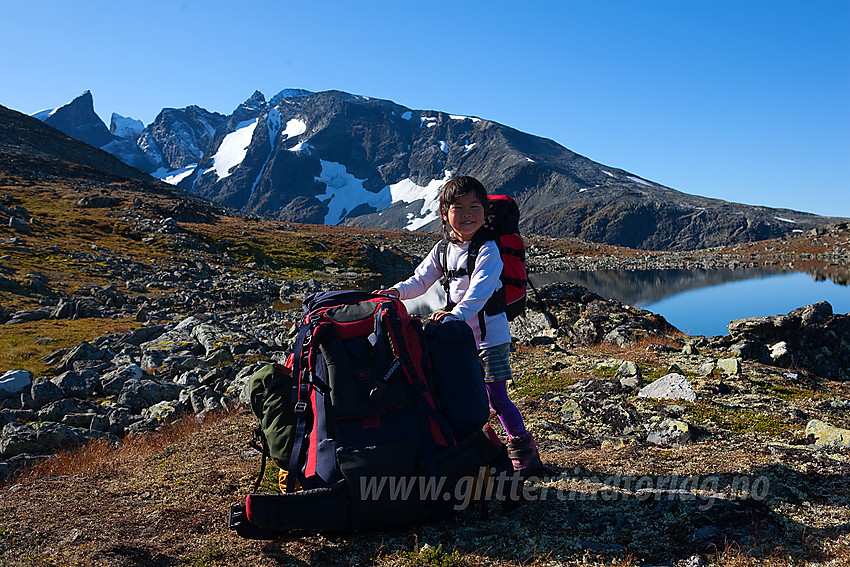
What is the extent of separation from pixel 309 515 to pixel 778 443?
5283mm

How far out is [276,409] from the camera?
4.46 metres

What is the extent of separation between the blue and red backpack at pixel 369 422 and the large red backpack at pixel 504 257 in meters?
0.79

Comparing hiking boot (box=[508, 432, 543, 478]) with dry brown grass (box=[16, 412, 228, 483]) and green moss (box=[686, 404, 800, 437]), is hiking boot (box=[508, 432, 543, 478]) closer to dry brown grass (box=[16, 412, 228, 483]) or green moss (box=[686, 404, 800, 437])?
green moss (box=[686, 404, 800, 437])

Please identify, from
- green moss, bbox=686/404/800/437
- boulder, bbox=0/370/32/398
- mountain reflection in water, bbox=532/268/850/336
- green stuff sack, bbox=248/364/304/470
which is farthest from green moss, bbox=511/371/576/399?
mountain reflection in water, bbox=532/268/850/336

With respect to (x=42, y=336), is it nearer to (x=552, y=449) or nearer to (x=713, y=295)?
(x=552, y=449)

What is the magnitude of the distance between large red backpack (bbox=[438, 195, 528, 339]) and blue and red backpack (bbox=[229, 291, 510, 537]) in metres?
0.79

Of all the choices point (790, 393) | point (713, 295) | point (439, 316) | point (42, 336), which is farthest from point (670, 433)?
point (713, 295)

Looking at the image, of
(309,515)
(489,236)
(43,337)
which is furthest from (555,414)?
(43,337)

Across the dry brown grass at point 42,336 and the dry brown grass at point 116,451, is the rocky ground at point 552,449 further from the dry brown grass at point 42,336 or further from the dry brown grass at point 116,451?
the dry brown grass at point 42,336

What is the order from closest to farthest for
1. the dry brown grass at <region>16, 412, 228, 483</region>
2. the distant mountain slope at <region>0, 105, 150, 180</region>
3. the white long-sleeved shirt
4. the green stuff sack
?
1. the green stuff sack
2. the white long-sleeved shirt
3. the dry brown grass at <region>16, 412, 228, 483</region>
4. the distant mountain slope at <region>0, 105, 150, 180</region>

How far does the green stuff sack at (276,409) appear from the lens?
4.27 m

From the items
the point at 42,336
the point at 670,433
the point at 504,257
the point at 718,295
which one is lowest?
the point at 42,336

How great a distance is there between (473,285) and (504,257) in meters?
0.67

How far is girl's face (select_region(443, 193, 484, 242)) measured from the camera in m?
5.02
